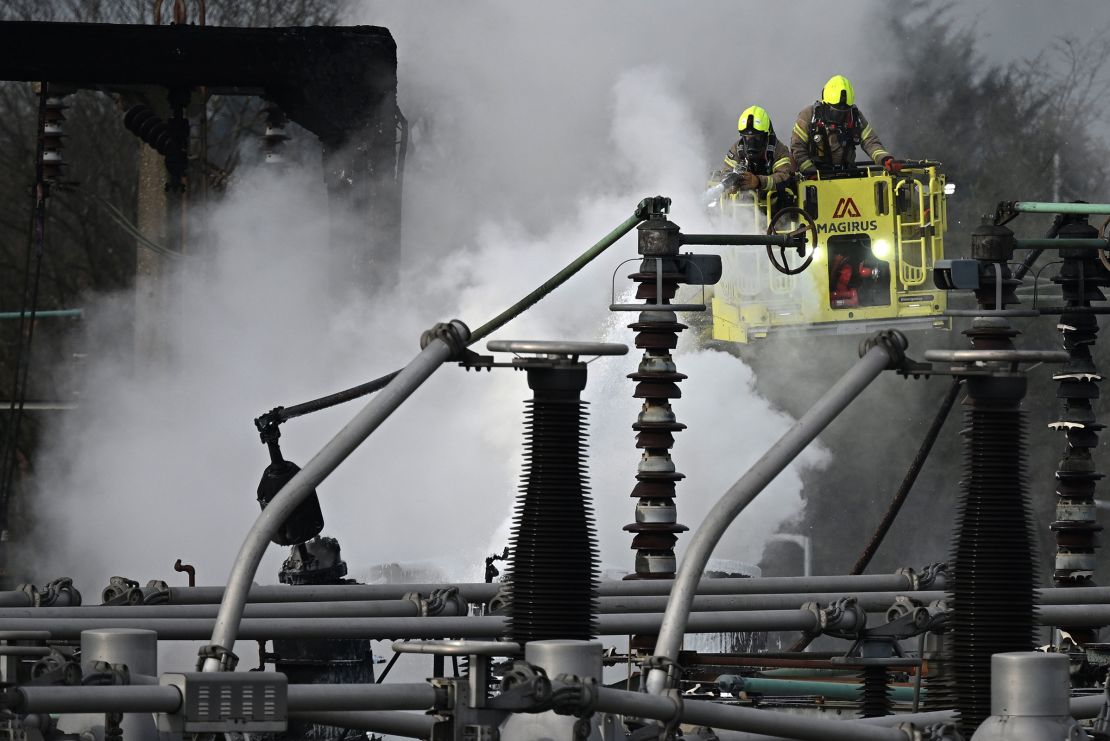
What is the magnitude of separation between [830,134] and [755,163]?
4.13ft

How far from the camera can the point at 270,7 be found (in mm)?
35375

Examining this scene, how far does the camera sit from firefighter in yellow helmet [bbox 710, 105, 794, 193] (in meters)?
Answer: 21.0

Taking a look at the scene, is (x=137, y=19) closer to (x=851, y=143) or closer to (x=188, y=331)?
(x=188, y=331)

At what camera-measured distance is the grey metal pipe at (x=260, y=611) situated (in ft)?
28.6

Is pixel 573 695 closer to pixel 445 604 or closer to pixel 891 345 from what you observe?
pixel 891 345

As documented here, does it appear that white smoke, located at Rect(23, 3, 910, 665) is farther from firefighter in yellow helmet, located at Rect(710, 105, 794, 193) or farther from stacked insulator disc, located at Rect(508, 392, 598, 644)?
stacked insulator disc, located at Rect(508, 392, 598, 644)

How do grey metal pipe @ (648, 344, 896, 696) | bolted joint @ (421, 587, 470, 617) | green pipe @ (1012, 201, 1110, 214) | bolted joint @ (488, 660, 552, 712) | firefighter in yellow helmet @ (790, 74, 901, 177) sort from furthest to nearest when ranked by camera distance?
1. firefighter in yellow helmet @ (790, 74, 901, 177)
2. green pipe @ (1012, 201, 1110, 214)
3. bolted joint @ (421, 587, 470, 617)
4. grey metal pipe @ (648, 344, 896, 696)
5. bolted joint @ (488, 660, 552, 712)

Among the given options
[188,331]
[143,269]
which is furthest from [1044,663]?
[143,269]

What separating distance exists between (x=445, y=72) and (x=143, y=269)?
16.6m

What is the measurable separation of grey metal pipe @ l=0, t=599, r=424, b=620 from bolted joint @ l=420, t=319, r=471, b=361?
6.36ft

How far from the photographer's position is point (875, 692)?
906 centimetres

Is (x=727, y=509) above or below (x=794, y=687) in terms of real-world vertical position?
above

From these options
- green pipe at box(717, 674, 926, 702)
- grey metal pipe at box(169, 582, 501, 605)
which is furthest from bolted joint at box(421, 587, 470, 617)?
green pipe at box(717, 674, 926, 702)

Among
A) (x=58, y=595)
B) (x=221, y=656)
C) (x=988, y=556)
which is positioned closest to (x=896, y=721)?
(x=988, y=556)
